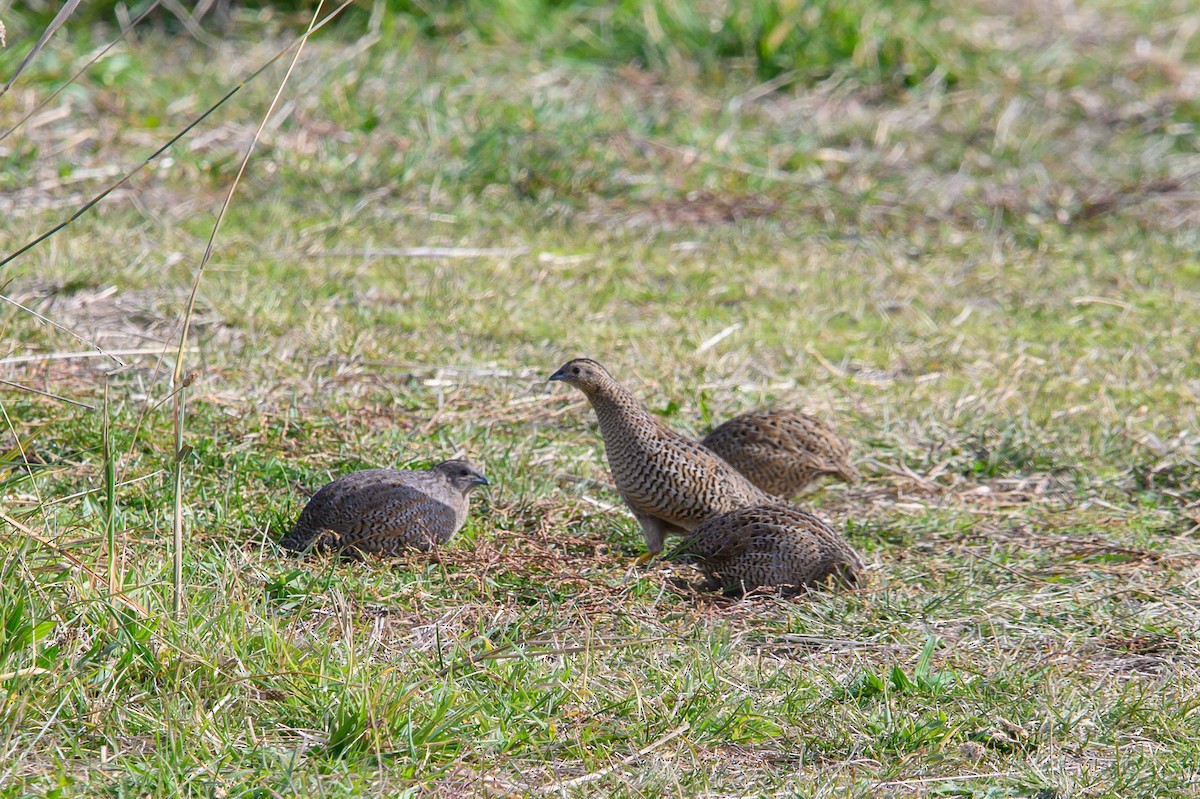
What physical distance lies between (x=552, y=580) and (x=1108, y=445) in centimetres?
308

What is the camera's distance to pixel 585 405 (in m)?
7.33

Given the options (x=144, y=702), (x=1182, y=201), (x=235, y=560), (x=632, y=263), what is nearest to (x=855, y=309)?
(x=632, y=263)

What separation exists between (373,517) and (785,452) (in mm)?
1936

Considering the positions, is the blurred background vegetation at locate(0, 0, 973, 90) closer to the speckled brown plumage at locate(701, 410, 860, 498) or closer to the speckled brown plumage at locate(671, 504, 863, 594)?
the speckled brown plumage at locate(701, 410, 860, 498)

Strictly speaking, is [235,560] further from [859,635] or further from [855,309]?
[855,309]

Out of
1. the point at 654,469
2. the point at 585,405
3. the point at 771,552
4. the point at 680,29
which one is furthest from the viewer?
the point at 680,29

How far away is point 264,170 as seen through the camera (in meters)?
10.2

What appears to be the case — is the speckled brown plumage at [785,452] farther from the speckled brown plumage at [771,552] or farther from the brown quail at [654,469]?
the speckled brown plumage at [771,552]

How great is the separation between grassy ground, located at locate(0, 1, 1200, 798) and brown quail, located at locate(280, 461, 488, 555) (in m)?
0.11

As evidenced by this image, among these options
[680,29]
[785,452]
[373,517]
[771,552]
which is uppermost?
[373,517]

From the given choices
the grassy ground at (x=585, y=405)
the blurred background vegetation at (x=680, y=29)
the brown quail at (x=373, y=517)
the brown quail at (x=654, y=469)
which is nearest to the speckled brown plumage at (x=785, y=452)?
the grassy ground at (x=585, y=405)

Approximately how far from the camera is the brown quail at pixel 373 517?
17.7 ft

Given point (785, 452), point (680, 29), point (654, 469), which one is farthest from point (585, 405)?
point (680, 29)

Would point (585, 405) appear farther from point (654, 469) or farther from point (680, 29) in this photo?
point (680, 29)
